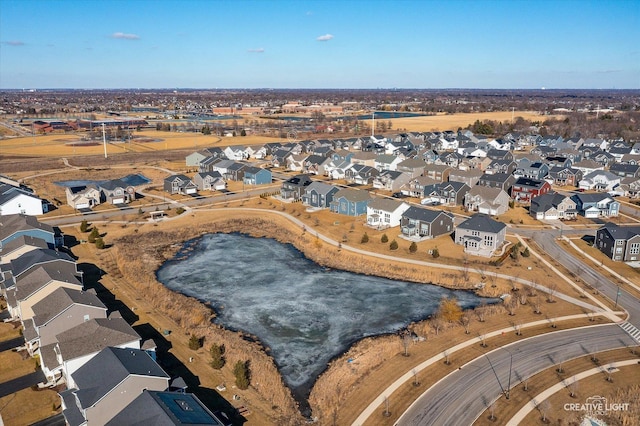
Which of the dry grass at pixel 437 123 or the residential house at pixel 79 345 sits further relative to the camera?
the dry grass at pixel 437 123

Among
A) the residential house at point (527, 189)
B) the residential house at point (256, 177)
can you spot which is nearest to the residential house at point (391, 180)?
the residential house at point (527, 189)

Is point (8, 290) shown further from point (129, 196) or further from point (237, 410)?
point (129, 196)

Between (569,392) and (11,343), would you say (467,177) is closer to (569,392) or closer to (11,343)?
(569,392)

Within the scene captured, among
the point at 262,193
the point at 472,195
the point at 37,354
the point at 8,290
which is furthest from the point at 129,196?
the point at 472,195

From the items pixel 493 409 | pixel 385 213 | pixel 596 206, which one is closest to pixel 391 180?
pixel 385 213

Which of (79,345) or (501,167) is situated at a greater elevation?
(501,167)

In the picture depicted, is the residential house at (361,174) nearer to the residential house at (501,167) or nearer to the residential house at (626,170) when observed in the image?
the residential house at (501,167)

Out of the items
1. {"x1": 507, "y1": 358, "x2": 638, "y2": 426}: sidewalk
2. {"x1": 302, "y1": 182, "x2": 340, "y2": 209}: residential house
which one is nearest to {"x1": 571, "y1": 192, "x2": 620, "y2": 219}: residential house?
{"x1": 302, "y1": 182, "x2": 340, "y2": 209}: residential house
